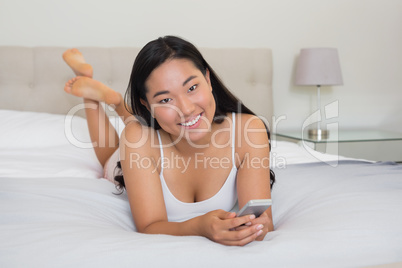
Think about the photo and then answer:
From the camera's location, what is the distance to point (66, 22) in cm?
269

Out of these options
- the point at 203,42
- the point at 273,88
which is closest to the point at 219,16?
the point at 203,42

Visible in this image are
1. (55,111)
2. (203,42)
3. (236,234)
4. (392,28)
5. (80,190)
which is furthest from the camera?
(392,28)

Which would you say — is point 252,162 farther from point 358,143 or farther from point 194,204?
point 358,143

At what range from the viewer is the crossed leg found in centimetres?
196

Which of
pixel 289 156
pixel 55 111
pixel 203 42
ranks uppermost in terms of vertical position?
pixel 203 42

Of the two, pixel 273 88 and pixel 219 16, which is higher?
pixel 219 16

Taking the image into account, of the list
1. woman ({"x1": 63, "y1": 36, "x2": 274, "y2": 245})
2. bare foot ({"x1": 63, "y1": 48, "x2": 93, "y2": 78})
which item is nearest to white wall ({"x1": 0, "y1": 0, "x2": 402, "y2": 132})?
bare foot ({"x1": 63, "y1": 48, "x2": 93, "y2": 78})

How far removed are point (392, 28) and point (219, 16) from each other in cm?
141

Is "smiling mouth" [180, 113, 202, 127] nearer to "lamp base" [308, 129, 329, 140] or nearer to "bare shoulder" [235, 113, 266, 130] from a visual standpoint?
"bare shoulder" [235, 113, 266, 130]

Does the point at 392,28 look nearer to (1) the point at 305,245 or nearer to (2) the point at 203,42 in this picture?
(2) the point at 203,42

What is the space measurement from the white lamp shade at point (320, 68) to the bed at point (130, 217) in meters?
0.85

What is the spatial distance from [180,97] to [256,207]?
387 mm

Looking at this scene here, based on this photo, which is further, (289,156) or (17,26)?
(17,26)

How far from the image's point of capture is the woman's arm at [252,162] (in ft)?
3.95
